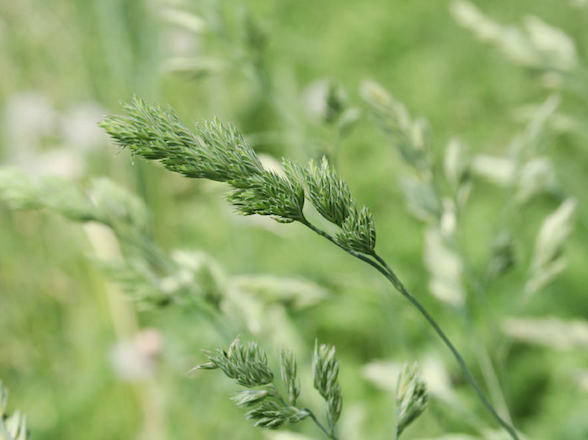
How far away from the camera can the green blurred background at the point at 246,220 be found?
5.34ft

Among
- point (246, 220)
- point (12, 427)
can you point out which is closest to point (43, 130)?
point (246, 220)

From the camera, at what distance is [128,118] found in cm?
54

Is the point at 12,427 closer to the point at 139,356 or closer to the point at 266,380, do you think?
the point at 266,380

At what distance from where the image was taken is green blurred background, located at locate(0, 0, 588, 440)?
64.1 inches

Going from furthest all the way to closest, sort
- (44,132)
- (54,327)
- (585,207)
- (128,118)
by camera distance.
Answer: (44,132), (54,327), (585,207), (128,118)

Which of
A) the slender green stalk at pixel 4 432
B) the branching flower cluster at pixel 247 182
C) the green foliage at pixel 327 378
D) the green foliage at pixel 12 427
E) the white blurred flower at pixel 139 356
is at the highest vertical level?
the white blurred flower at pixel 139 356

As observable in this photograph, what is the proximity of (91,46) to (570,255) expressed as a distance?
219 cm

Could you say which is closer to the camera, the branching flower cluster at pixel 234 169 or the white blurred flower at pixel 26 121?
the branching flower cluster at pixel 234 169

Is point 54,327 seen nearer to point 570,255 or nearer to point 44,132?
point 44,132

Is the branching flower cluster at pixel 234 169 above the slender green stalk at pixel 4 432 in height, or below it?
above

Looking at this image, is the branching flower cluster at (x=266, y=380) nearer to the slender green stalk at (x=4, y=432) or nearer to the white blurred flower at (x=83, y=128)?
the slender green stalk at (x=4, y=432)

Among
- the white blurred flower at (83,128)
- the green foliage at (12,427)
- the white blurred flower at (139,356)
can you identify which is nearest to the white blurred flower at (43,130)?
the white blurred flower at (83,128)

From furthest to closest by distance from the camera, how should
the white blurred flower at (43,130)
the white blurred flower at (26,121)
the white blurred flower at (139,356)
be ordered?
the white blurred flower at (26,121) < the white blurred flower at (43,130) < the white blurred flower at (139,356)

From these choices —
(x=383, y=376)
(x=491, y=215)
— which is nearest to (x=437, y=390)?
(x=383, y=376)
